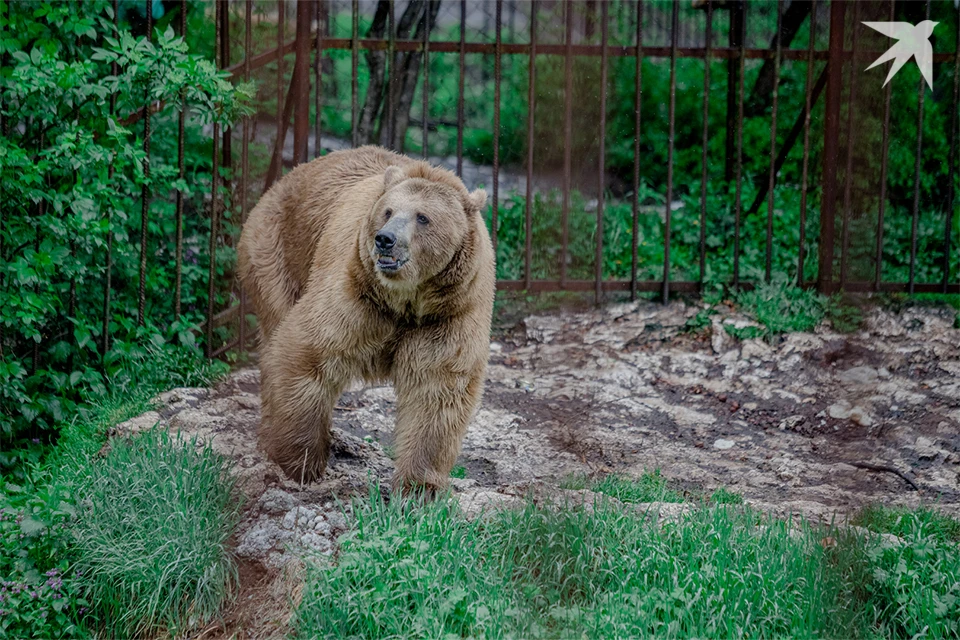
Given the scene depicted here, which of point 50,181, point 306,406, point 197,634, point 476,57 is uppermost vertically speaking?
point 476,57

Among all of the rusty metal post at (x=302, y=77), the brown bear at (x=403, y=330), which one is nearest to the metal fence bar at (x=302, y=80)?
the rusty metal post at (x=302, y=77)

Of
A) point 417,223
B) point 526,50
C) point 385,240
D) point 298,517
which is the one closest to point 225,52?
point 526,50

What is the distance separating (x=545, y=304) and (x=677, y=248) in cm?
143

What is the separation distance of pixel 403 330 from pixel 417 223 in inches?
19.1

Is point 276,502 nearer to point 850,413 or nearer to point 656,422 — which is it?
point 656,422

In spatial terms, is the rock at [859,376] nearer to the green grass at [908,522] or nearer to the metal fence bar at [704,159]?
the metal fence bar at [704,159]

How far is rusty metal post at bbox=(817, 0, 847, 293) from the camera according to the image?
7562 mm

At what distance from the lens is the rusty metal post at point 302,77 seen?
7.29m

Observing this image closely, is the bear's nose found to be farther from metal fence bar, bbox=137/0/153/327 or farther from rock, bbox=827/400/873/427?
rock, bbox=827/400/873/427

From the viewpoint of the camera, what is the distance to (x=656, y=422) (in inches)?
252

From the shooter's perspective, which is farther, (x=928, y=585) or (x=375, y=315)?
(x=375, y=315)

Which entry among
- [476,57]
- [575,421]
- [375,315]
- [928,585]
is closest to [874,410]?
[575,421]

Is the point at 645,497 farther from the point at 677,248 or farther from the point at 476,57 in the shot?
the point at 476,57

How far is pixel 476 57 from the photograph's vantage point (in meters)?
13.0
